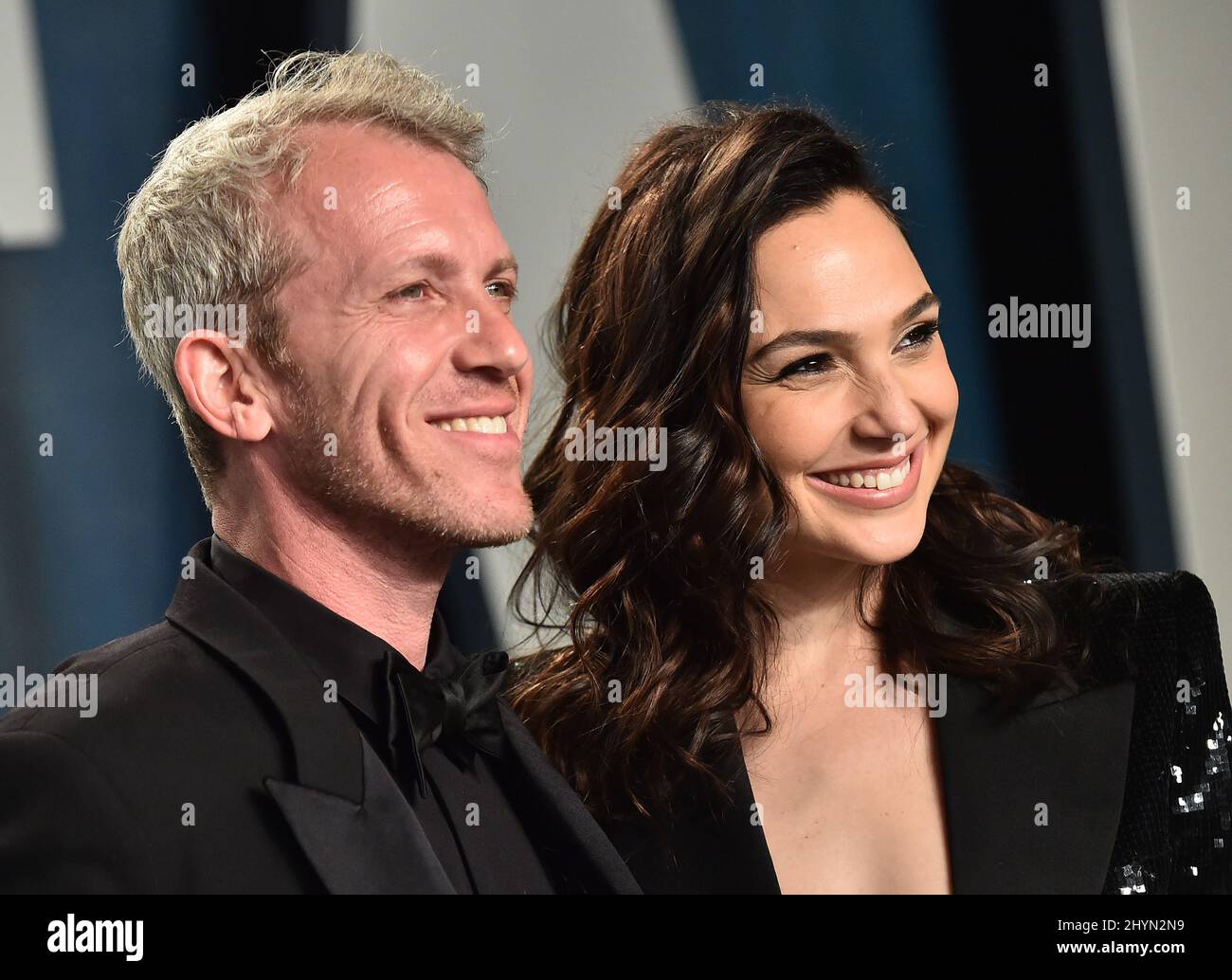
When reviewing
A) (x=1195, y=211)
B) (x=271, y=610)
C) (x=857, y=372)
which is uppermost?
(x=1195, y=211)

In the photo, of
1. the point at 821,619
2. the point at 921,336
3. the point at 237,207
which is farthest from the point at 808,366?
the point at 237,207

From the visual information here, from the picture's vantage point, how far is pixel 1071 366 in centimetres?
361

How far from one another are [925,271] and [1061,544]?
3.99 feet

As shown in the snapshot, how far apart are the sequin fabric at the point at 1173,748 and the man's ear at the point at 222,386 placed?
160cm

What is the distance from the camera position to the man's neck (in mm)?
1930

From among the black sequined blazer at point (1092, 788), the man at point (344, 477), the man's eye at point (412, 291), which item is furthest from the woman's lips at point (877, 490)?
the man's eye at point (412, 291)

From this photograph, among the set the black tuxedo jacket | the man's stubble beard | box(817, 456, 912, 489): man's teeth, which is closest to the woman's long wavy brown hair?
box(817, 456, 912, 489): man's teeth

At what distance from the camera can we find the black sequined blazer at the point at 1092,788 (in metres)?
2.29

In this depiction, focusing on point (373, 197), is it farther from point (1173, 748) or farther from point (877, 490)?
point (1173, 748)

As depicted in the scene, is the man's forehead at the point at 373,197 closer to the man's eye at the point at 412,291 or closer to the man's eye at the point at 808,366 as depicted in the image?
the man's eye at the point at 412,291

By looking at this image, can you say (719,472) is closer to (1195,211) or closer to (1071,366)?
(1071,366)

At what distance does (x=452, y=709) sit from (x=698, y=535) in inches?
30.5

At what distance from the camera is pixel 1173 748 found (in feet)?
7.79
